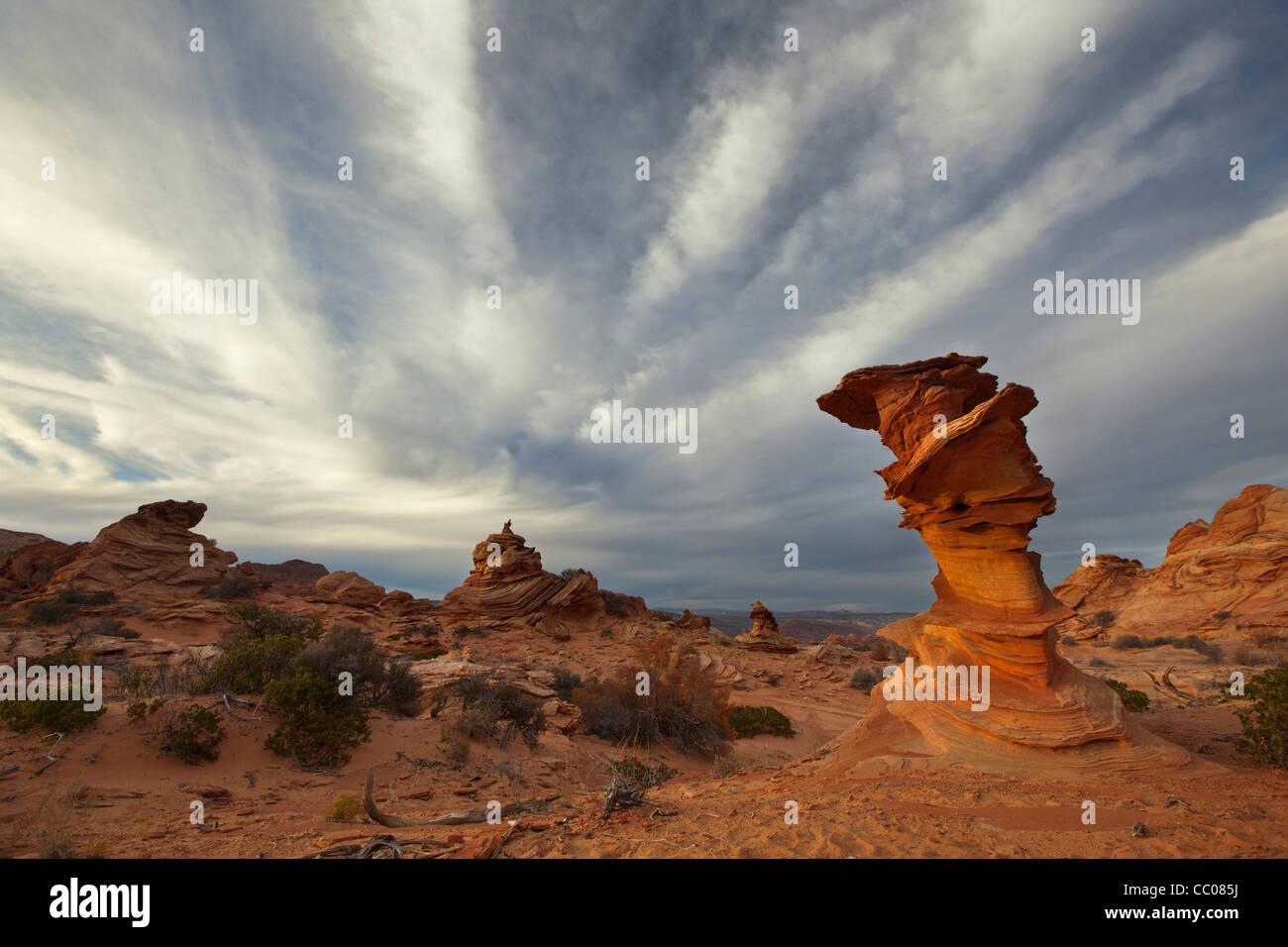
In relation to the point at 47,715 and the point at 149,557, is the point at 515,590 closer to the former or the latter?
the point at 149,557

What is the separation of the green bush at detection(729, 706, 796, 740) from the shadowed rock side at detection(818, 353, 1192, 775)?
22.7 feet

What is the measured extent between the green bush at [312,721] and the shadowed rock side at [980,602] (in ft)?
28.4

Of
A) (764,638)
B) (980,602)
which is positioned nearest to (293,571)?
(764,638)

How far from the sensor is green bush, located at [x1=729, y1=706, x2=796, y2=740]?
15.3 m

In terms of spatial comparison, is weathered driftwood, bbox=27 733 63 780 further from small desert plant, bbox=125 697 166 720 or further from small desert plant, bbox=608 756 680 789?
small desert plant, bbox=608 756 680 789

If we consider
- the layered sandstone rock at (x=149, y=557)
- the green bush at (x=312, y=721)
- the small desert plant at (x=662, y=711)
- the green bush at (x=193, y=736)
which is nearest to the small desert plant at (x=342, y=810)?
the green bush at (x=312, y=721)

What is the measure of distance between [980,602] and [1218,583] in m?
39.1

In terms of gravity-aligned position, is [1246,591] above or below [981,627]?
below

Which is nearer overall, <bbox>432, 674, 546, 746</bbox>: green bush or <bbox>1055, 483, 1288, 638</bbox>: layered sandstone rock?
<bbox>432, 674, 546, 746</bbox>: green bush

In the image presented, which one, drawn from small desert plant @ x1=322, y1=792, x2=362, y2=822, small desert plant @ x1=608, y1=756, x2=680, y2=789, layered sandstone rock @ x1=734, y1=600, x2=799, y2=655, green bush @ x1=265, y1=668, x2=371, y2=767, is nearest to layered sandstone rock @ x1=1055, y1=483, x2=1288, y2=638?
layered sandstone rock @ x1=734, y1=600, x2=799, y2=655

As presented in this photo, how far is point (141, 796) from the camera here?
21.6 feet
